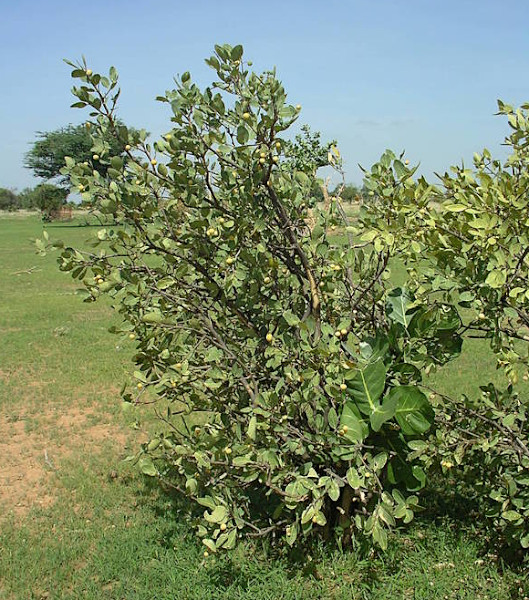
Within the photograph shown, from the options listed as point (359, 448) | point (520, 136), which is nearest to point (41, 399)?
point (359, 448)

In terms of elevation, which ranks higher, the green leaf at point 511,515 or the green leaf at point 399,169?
the green leaf at point 399,169

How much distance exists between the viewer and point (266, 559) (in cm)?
309

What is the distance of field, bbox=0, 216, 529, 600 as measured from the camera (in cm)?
288

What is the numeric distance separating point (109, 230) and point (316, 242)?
34.5 inches

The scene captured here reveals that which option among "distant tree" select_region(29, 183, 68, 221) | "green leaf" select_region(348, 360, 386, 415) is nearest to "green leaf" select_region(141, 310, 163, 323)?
"green leaf" select_region(348, 360, 386, 415)

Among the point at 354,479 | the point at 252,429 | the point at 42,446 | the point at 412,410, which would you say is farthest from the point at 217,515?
the point at 42,446

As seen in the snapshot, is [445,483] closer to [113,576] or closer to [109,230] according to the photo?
[113,576]

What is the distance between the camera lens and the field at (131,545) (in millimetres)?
2881

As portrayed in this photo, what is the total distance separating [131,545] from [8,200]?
260 feet

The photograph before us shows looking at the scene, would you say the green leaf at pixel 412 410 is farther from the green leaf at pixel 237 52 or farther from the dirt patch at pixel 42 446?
the dirt patch at pixel 42 446

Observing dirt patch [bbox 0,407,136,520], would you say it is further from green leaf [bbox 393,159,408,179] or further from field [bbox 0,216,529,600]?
green leaf [bbox 393,159,408,179]

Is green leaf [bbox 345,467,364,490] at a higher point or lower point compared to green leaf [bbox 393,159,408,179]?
lower

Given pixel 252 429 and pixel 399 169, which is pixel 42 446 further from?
pixel 399 169

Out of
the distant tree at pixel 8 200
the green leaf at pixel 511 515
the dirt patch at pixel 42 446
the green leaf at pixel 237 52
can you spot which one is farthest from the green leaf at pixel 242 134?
the distant tree at pixel 8 200
